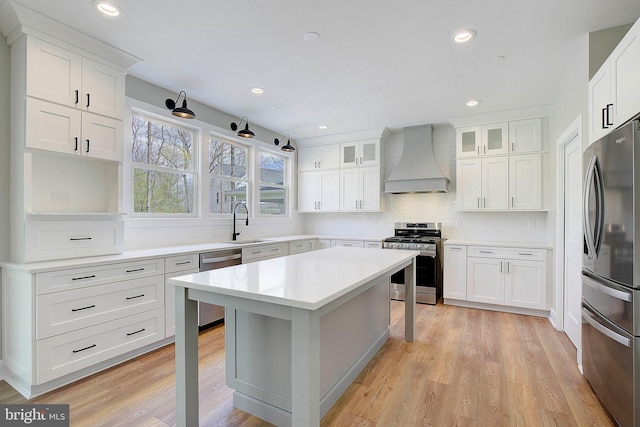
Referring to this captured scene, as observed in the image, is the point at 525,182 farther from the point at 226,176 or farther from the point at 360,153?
the point at 226,176

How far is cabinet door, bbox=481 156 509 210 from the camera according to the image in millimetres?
4270

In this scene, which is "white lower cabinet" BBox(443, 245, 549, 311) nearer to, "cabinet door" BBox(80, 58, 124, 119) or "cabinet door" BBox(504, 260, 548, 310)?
"cabinet door" BBox(504, 260, 548, 310)

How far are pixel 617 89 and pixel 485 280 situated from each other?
2.81 meters

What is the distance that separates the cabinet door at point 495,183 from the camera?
4.27 meters

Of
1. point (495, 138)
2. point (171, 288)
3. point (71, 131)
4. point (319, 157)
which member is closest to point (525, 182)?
point (495, 138)

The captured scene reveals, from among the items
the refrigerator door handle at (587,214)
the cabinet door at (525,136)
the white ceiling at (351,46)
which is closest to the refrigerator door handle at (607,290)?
the refrigerator door handle at (587,214)

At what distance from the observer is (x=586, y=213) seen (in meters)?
2.15

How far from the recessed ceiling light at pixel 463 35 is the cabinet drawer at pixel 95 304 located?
3.33 metres

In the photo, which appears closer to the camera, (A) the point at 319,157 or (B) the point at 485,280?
(B) the point at 485,280

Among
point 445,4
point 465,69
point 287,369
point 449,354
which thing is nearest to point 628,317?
point 449,354

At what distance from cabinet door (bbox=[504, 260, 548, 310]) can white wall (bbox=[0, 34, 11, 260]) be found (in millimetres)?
5173

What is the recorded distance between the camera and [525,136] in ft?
13.6

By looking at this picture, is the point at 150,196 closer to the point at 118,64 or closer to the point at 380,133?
the point at 118,64

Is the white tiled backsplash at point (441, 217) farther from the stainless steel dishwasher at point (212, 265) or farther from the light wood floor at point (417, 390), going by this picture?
the stainless steel dishwasher at point (212, 265)
